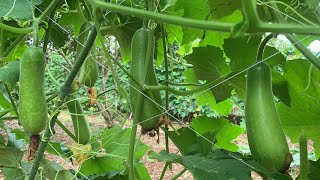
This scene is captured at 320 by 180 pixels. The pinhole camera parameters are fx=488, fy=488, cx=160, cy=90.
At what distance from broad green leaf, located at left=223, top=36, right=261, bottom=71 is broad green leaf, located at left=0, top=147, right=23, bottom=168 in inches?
22.5

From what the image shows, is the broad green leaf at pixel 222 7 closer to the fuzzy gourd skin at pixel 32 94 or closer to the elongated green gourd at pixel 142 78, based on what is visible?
the elongated green gourd at pixel 142 78

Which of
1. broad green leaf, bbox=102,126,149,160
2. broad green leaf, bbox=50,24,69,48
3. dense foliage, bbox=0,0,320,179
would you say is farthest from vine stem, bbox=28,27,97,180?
broad green leaf, bbox=50,24,69,48

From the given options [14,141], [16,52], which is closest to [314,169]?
[14,141]

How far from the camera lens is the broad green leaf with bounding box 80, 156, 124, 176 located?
125 cm

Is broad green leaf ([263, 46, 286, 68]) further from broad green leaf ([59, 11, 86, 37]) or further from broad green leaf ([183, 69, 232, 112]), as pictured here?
broad green leaf ([59, 11, 86, 37])

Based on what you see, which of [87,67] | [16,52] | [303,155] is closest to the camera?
[303,155]

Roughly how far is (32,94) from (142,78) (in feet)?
0.62

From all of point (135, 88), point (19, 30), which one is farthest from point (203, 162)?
point (19, 30)

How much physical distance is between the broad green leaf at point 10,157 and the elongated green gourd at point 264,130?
25.4 inches


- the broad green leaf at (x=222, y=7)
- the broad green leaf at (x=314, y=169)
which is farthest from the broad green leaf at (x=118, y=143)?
the broad green leaf at (x=314, y=169)

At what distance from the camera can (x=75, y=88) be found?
1.04 metres

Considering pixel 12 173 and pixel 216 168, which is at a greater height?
pixel 216 168

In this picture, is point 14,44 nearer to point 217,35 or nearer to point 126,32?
point 126,32

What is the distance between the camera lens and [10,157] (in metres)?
1.17
